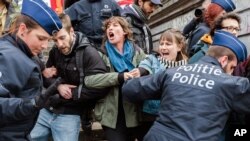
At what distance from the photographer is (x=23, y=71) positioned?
2.78 m

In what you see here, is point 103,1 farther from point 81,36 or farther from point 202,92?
point 202,92

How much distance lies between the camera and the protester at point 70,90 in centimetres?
418

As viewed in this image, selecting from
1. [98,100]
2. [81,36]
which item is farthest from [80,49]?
[98,100]

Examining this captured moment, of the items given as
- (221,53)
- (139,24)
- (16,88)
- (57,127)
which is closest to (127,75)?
(57,127)

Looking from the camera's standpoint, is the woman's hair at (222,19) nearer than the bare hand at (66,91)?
Yes

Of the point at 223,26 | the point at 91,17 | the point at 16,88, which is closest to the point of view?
the point at 16,88

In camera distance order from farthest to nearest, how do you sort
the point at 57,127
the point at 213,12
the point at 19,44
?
the point at 213,12 < the point at 57,127 < the point at 19,44

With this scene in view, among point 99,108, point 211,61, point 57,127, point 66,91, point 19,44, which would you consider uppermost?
point 19,44

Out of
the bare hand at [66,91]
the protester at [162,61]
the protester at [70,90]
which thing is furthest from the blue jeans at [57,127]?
the protester at [162,61]

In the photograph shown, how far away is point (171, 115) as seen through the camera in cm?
308

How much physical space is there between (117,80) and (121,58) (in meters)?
0.35

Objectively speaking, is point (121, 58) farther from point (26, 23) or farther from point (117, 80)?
point (26, 23)

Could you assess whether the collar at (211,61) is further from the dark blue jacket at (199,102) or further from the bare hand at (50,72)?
the bare hand at (50,72)

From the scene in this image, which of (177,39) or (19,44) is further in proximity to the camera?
(177,39)
